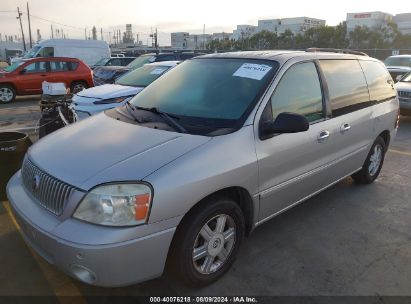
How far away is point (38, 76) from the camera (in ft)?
47.0

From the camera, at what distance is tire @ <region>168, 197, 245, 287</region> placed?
2.67 meters

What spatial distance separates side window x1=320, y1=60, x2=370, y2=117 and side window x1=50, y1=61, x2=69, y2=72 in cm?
1267

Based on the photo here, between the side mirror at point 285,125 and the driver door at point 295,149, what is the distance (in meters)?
0.07

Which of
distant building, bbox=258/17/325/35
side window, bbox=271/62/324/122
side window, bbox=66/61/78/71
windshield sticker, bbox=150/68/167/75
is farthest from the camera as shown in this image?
distant building, bbox=258/17/325/35

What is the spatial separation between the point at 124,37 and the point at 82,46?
12925 cm

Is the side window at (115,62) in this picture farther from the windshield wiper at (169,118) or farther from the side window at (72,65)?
the windshield wiper at (169,118)

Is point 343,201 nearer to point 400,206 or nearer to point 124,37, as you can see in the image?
point 400,206

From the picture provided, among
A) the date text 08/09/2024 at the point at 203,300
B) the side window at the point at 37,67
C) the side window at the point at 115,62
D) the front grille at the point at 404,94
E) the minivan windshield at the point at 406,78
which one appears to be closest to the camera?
the date text 08/09/2024 at the point at 203,300

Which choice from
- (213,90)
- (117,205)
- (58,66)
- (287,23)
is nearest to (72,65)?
(58,66)

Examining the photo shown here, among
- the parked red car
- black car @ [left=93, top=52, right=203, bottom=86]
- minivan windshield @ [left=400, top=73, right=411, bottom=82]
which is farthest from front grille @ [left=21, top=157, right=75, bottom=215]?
the parked red car

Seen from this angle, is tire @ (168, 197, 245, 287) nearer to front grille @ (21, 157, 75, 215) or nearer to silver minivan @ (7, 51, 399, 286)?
silver minivan @ (7, 51, 399, 286)

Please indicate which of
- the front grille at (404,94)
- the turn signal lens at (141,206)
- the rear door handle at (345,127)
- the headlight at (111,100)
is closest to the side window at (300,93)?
the rear door handle at (345,127)

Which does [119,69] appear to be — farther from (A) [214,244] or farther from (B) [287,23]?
(B) [287,23]

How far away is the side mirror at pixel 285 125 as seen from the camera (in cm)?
302
